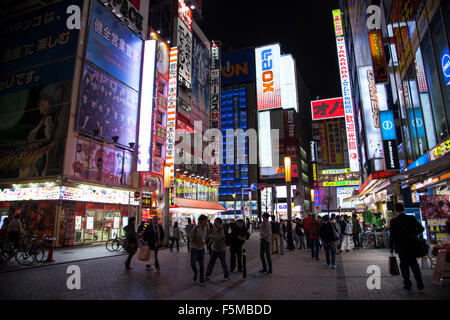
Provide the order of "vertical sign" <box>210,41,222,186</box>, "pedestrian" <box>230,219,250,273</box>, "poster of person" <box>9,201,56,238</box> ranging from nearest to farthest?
"pedestrian" <box>230,219,250,273</box> → "poster of person" <box>9,201,56,238</box> → "vertical sign" <box>210,41,222,186</box>

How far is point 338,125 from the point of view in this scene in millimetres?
90312

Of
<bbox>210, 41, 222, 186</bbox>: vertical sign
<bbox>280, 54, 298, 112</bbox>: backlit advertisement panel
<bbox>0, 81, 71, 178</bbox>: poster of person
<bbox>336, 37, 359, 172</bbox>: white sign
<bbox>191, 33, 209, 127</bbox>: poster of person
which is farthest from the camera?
<bbox>280, 54, 298, 112</bbox>: backlit advertisement panel

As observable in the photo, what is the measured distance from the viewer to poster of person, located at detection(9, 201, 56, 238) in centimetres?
1753

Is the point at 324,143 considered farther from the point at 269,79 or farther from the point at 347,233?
the point at 347,233

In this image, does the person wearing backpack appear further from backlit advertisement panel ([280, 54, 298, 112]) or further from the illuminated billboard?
backlit advertisement panel ([280, 54, 298, 112])

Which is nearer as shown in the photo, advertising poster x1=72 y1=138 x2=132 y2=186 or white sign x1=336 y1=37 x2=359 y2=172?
advertising poster x1=72 y1=138 x2=132 y2=186

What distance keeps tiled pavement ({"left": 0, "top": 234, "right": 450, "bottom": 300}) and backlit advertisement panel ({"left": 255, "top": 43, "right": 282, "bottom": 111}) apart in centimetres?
6758

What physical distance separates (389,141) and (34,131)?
70.1 ft

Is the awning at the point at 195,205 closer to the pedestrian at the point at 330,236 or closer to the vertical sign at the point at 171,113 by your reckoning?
the vertical sign at the point at 171,113

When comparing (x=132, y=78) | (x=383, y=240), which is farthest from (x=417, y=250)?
(x=132, y=78)

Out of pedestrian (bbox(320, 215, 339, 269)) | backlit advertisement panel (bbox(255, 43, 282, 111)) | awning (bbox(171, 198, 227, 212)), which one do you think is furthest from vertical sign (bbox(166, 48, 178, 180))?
backlit advertisement panel (bbox(255, 43, 282, 111))

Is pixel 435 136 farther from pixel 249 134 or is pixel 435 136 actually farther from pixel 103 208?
pixel 249 134

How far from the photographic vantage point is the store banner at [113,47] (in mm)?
20547
